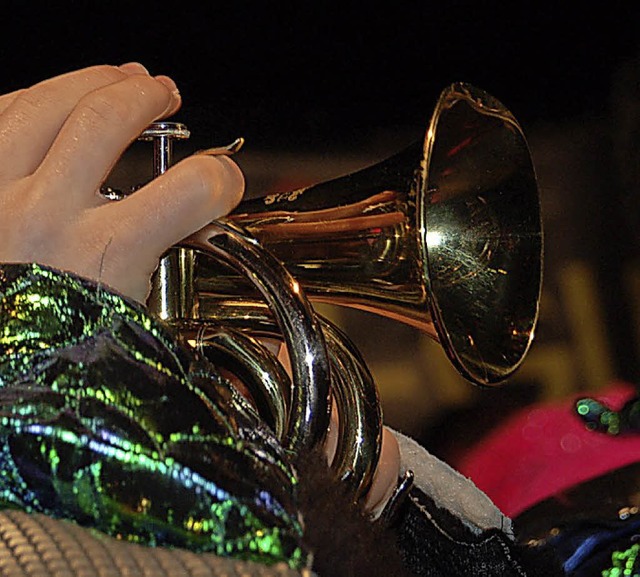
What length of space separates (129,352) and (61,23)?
1.23 m

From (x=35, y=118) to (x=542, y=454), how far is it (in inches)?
55.9

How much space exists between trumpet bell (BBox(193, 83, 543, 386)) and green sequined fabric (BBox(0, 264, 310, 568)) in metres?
0.31

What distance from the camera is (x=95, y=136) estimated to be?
52 centimetres

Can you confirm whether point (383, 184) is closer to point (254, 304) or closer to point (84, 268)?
point (254, 304)

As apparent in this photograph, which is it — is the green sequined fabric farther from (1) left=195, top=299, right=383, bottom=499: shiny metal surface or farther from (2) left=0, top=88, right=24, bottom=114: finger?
(1) left=195, top=299, right=383, bottom=499: shiny metal surface

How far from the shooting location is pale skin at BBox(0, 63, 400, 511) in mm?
495

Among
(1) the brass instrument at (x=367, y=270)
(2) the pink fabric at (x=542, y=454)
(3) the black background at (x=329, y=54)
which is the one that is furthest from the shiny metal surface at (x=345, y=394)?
(2) the pink fabric at (x=542, y=454)

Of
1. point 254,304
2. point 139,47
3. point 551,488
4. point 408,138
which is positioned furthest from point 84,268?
point 551,488

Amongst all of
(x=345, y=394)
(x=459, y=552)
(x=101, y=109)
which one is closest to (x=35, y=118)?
(x=101, y=109)

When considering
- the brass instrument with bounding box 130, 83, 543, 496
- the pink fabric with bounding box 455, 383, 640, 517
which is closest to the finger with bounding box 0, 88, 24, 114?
the brass instrument with bounding box 130, 83, 543, 496

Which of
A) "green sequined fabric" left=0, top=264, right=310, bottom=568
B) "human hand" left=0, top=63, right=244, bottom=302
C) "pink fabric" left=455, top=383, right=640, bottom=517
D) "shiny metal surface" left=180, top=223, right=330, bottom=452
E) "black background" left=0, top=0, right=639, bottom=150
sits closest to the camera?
"green sequined fabric" left=0, top=264, right=310, bottom=568

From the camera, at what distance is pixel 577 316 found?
5.90 ft

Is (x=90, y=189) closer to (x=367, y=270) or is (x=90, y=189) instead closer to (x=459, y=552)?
(x=367, y=270)

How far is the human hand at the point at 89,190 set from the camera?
1.62 feet
